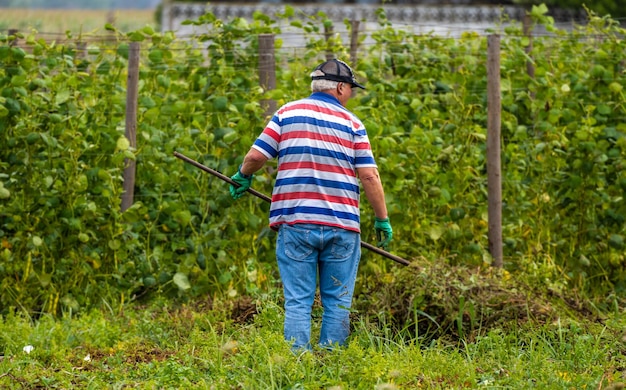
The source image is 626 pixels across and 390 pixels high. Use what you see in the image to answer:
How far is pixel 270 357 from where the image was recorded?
4719 mm

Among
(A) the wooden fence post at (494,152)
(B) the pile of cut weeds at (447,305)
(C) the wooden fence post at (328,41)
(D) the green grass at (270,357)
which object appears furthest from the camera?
(C) the wooden fence post at (328,41)

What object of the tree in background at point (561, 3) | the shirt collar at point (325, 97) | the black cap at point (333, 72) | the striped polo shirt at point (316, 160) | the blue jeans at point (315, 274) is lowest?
the blue jeans at point (315, 274)

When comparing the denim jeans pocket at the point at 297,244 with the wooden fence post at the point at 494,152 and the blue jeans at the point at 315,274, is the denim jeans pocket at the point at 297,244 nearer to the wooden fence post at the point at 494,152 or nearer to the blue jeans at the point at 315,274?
the blue jeans at the point at 315,274

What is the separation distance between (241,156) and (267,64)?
663 mm

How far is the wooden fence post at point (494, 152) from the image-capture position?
23.4ft

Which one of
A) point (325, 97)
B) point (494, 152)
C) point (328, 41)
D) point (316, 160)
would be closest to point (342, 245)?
point (316, 160)


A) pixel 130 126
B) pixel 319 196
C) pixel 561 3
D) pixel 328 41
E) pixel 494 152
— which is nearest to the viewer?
pixel 319 196

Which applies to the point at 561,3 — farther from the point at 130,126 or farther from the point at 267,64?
the point at 130,126

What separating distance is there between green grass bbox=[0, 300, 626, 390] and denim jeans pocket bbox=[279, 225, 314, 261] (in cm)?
39

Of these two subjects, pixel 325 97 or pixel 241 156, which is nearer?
pixel 325 97

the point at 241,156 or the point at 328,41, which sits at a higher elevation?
the point at 328,41

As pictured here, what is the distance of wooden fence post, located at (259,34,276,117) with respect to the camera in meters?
7.17

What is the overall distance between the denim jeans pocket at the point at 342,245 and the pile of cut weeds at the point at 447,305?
60cm

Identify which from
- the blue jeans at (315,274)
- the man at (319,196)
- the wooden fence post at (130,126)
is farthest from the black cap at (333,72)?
the wooden fence post at (130,126)
